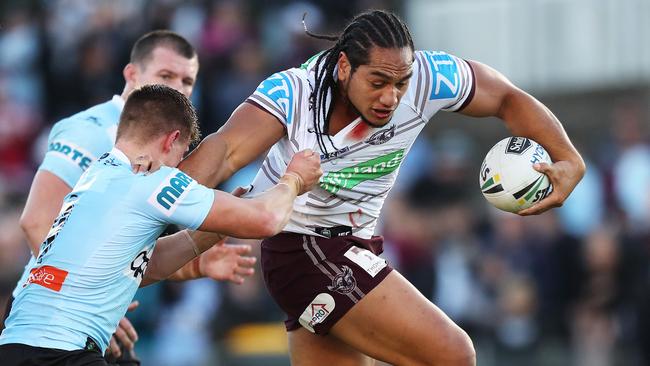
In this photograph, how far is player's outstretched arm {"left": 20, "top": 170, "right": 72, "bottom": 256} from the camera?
6.83 metres

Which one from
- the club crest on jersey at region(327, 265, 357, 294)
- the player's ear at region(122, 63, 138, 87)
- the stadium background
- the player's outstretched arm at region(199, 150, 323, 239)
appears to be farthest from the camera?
the stadium background

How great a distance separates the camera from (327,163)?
6.61m

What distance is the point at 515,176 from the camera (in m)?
6.63

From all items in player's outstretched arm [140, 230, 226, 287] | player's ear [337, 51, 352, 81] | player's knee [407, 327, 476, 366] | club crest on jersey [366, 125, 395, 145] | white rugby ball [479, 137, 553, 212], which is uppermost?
player's ear [337, 51, 352, 81]

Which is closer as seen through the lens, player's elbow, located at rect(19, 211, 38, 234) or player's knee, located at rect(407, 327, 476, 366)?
player's knee, located at rect(407, 327, 476, 366)

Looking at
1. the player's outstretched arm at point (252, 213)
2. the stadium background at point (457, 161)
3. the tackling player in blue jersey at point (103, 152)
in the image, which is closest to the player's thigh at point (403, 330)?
the player's outstretched arm at point (252, 213)

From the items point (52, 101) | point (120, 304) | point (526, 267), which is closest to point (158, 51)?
point (120, 304)

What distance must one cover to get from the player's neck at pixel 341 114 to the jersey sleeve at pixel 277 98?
24 cm

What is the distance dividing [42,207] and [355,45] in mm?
1992

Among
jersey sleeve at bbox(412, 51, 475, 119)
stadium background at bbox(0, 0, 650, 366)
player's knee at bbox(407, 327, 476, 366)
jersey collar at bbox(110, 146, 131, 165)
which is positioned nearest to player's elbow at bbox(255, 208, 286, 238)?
jersey collar at bbox(110, 146, 131, 165)

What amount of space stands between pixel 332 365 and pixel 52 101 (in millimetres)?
9759

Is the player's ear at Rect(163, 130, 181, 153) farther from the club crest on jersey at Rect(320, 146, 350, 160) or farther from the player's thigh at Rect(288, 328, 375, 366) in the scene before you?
the player's thigh at Rect(288, 328, 375, 366)

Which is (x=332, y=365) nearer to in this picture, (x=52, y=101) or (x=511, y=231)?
(x=511, y=231)

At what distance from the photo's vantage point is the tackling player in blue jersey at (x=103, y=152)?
22.7 ft
